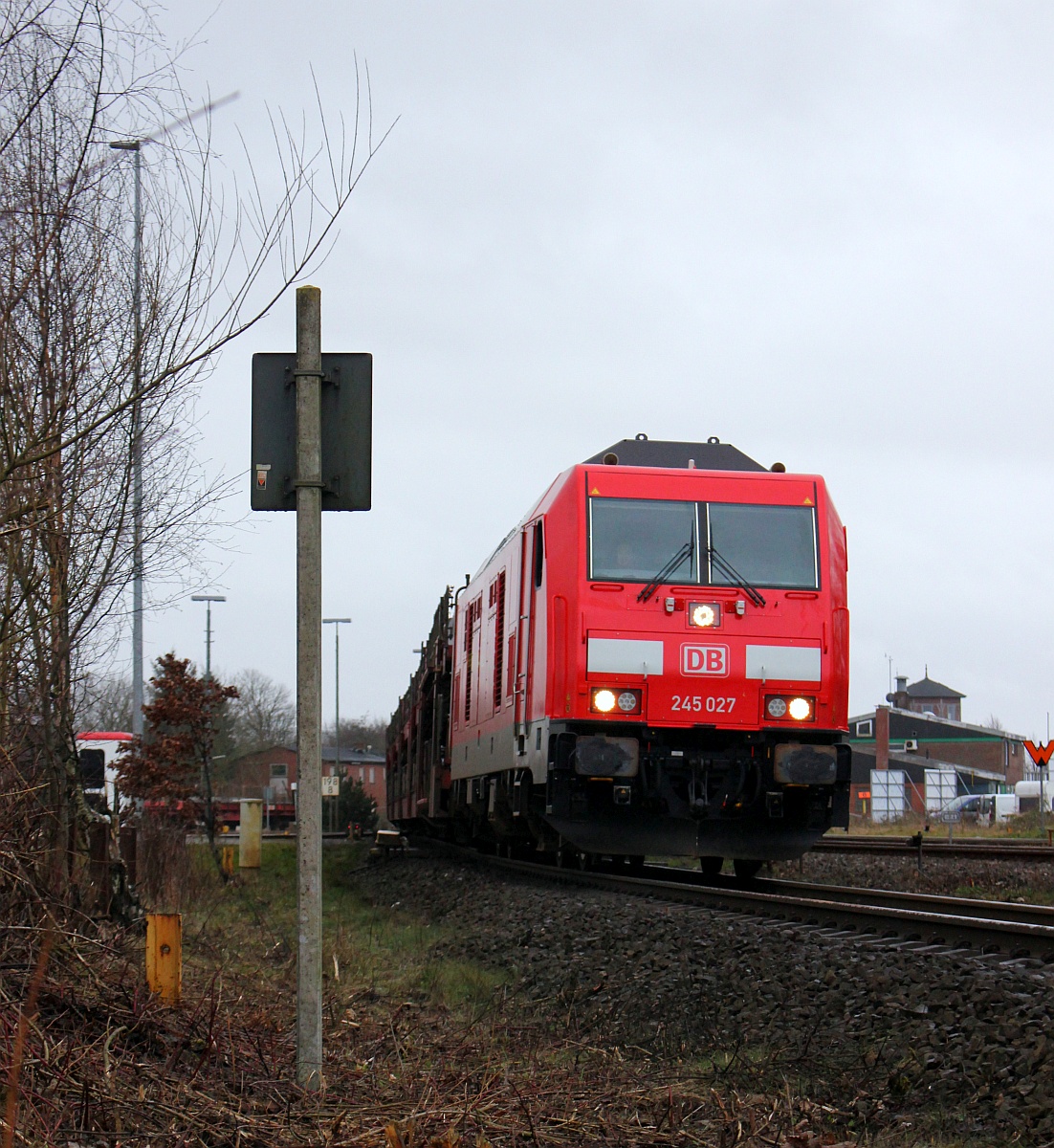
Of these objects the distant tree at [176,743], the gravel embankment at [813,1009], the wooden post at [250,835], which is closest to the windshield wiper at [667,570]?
the gravel embankment at [813,1009]

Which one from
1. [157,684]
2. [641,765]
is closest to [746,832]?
[641,765]

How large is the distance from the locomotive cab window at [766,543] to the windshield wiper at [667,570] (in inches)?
8.6

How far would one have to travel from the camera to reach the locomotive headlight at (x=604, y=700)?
11.4 meters

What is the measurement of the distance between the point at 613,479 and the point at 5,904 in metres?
6.91

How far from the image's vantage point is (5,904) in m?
6.51

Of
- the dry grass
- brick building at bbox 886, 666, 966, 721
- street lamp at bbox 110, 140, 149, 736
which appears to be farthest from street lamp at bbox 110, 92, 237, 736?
brick building at bbox 886, 666, 966, 721

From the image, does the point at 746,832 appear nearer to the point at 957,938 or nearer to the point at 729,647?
the point at 729,647

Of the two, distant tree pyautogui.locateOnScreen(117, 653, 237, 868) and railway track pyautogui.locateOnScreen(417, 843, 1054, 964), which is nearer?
railway track pyautogui.locateOnScreen(417, 843, 1054, 964)

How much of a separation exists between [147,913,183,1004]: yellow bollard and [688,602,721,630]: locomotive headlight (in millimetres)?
6048

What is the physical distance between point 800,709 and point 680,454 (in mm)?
2841

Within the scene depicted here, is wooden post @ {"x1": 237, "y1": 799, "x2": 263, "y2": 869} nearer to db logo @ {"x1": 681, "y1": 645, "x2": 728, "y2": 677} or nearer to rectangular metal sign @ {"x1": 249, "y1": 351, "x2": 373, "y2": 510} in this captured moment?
db logo @ {"x1": 681, "y1": 645, "x2": 728, "y2": 677}

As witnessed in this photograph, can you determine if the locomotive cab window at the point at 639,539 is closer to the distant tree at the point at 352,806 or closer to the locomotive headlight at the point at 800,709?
the locomotive headlight at the point at 800,709

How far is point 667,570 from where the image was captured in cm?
1181

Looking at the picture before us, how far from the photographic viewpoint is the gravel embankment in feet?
16.6
